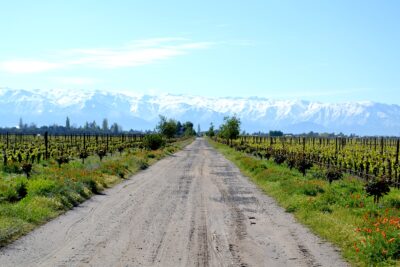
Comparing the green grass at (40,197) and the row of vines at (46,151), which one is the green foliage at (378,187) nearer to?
the green grass at (40,197)

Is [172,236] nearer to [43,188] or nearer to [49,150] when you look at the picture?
[43,188]

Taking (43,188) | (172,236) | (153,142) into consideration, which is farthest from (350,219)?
(153,142)

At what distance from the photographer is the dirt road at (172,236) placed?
1059cm

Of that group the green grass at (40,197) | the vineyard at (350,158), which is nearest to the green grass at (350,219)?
the vineyard at (350,158)

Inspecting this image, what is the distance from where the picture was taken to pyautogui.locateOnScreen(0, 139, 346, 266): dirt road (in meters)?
10.6

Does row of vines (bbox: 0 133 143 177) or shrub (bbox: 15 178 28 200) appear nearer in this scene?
shrub (bbox: 15 178 28 200)

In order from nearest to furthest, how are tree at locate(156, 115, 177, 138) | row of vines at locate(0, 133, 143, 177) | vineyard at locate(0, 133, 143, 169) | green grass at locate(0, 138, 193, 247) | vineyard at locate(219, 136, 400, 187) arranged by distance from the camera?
green grass at locate(0, 138, 193, 247)
vineyard at locate(219, 136, 400, 187)
row of vines at locate(0, 133, 143, 177)
vineyard at locate(0, 133, 143, 169)
tree at locate(156, 115, 177, 138)

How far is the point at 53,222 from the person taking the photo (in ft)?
49.4

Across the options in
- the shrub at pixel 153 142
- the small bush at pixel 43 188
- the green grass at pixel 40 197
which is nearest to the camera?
the green grass at pixel 40 197

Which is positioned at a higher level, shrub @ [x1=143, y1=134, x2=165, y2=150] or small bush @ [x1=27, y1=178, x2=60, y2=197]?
shrub @ [x1=143, y1=134, x2=165, y2=150]

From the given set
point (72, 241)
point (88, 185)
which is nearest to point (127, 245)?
point (72, 241)

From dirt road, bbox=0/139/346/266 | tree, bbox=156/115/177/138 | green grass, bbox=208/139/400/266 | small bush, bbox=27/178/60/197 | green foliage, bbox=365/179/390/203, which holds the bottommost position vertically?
dirt road, bbox=0/139/346/266

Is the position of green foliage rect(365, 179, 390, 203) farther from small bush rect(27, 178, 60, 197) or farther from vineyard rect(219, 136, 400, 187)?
small bush rect(27, 178, 60, 197)

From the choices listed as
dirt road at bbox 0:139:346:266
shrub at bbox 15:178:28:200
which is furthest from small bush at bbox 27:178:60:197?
dirt road at bbox 0:139:346:266
